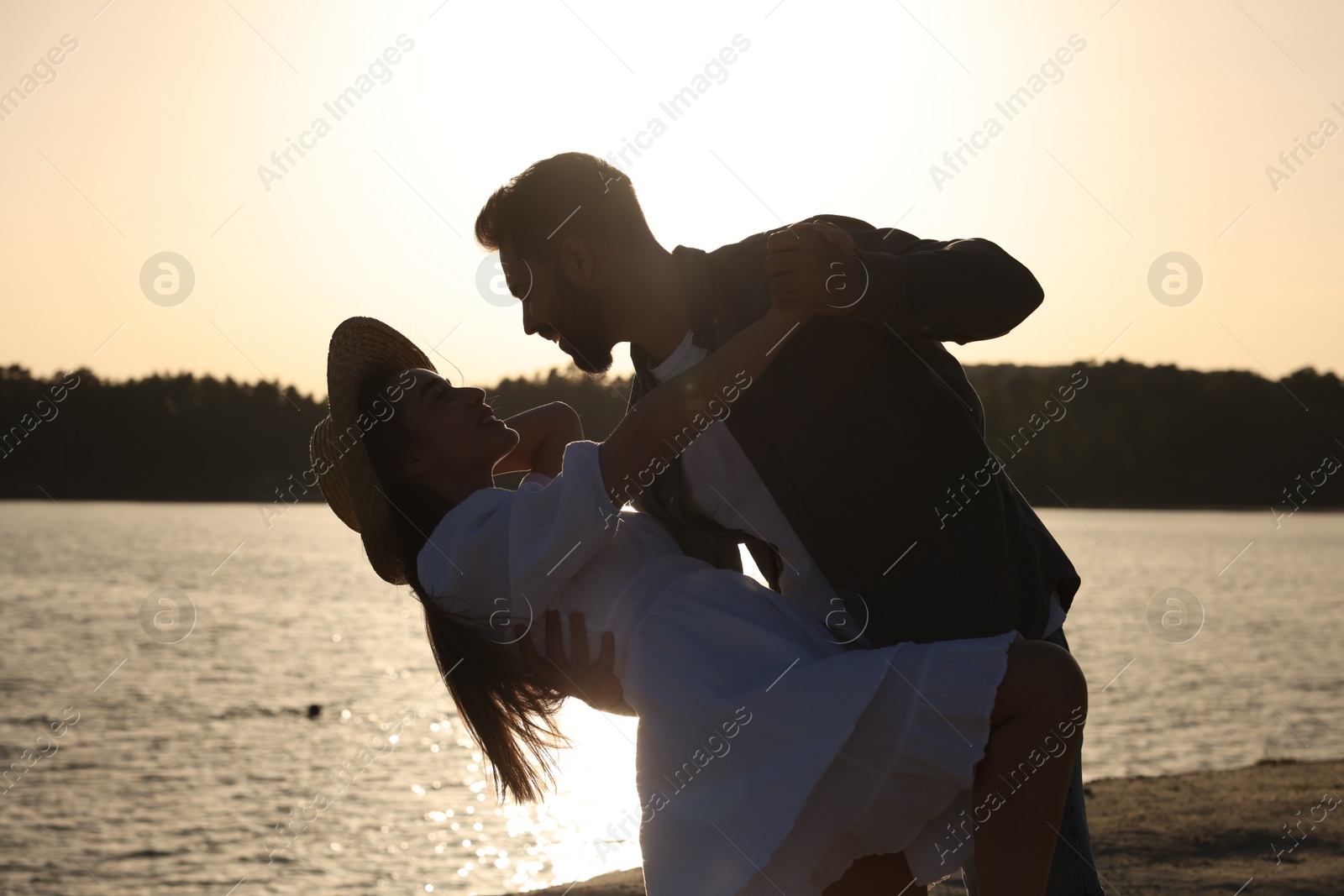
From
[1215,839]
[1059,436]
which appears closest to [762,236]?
[1215,839]

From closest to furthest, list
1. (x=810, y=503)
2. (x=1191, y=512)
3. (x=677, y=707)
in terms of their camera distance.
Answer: (x=677, y=707) → (x=810, y=503) → (x=1191, y=512)

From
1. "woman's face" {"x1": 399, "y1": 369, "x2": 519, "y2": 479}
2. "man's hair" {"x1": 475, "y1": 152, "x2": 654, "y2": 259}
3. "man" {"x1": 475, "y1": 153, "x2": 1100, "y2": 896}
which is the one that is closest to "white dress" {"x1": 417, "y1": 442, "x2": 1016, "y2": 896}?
"man" {"x1": 475, "y1": 153, "x2": 1100, "y2": 896}

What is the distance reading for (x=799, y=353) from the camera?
2.57 metres

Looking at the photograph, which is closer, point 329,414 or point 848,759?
point 848,759

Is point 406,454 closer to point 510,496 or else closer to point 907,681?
point 510,496

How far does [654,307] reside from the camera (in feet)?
9.45

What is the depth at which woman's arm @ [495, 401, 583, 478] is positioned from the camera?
131 inches

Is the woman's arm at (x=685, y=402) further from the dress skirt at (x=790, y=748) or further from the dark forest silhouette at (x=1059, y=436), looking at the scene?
the dark forest silhouette at (x=1059, y=436)

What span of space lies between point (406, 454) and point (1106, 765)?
41.3 ft

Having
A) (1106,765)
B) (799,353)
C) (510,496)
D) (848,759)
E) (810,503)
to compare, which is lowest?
(1106,765)

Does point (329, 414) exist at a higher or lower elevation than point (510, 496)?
higher

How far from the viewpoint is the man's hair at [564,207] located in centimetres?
293

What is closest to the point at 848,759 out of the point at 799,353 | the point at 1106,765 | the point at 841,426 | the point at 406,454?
the point at 841,426

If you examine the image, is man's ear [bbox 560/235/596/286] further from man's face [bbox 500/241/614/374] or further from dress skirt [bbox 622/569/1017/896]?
dress skirt [bbox 622/569/1017/896]
